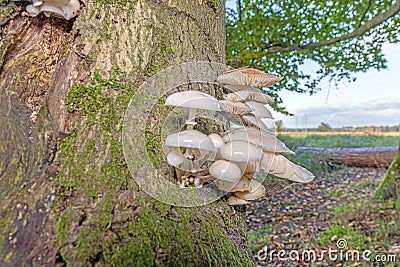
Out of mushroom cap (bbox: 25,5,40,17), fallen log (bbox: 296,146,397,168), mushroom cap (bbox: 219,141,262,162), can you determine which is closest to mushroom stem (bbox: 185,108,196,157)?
mushroom cap (bbox: 219,141,262,162)

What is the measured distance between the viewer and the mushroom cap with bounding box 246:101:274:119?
111 centimetres

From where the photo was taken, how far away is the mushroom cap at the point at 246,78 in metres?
1.09

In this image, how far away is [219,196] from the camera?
1016 millimetres

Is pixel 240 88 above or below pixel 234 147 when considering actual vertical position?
above

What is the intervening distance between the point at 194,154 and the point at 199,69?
30 cm

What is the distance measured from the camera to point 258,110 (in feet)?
3.68

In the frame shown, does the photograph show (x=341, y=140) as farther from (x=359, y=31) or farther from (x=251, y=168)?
(x=251, y=168)

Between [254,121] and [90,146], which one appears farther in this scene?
[254,121]

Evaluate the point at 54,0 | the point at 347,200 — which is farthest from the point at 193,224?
the point at 347,200

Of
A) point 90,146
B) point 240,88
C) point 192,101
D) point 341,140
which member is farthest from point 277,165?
point 341,140

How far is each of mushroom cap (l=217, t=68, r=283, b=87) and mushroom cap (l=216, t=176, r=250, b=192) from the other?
1.10ft

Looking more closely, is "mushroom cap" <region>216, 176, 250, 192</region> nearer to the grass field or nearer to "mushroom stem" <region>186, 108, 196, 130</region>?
"mushroom stem" <region>186, 108, 196, 130</region>

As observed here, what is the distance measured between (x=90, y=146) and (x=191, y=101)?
11.6 inches

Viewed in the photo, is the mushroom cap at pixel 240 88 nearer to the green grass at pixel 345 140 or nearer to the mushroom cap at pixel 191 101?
the mushroom cap at pixel 191 101
